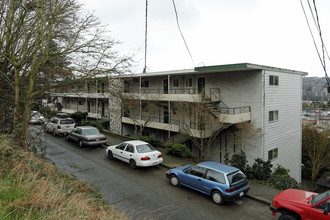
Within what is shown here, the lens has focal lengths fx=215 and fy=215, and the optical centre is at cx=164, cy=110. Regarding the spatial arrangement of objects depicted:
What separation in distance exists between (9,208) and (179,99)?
47.8 ft

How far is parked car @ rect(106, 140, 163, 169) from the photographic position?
1193 centimetres

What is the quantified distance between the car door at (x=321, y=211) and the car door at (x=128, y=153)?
8615 mm

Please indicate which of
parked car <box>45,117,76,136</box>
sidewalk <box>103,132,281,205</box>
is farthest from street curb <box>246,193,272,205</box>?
parked car <box>45,117,76,136</box>

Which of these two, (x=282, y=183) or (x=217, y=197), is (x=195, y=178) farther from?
(x=282, y=183)

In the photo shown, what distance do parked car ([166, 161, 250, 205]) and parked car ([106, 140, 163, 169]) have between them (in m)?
2.47

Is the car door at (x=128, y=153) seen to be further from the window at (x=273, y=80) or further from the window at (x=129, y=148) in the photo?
the window at (x=273, y=80)

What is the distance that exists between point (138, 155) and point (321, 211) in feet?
27.3

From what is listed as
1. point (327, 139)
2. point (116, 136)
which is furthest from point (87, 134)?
point (327, 139)

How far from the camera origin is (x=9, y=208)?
387 centimetres

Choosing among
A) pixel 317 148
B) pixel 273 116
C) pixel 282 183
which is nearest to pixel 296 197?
pixel 282 183

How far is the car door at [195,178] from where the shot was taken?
916cm

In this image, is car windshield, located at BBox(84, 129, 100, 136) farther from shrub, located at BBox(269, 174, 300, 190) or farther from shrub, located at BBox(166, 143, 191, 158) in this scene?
shrub, located at BBox(269, 174, 300, 190)

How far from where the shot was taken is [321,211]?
638 centimetres

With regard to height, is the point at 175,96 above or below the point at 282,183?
above
